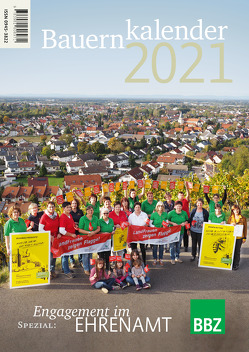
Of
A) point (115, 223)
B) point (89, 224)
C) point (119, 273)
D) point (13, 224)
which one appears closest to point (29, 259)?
point (13, 224)

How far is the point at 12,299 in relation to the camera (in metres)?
6.52

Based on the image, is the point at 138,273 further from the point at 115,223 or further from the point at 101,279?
the point at 115,223

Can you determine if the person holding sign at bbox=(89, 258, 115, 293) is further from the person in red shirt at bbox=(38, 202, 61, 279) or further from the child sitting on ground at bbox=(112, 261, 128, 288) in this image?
the person in red shirt at bbox=(38, 202, 61, 279)

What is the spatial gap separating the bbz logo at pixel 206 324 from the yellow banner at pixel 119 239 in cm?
257

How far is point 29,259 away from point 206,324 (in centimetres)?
378

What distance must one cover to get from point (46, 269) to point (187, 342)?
10.7ft

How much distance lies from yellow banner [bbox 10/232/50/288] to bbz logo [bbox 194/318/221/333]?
3.23 metres

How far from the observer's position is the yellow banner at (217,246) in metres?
7.61

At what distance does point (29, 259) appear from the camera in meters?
6.86

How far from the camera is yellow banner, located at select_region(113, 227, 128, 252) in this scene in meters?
7.72

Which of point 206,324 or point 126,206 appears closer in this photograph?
point 206,324

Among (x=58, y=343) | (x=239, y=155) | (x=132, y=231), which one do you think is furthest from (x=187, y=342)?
(x=239, y=155)

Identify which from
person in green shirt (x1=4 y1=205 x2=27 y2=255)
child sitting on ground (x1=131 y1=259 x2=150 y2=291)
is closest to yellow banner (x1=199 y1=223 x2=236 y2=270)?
child sitting on ground (x1=131 y1=259 x2=150 y2=291)

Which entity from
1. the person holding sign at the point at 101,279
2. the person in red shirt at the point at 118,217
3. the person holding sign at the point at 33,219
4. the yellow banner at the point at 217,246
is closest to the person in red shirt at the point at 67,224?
the person holding sign at the point at 33,219
